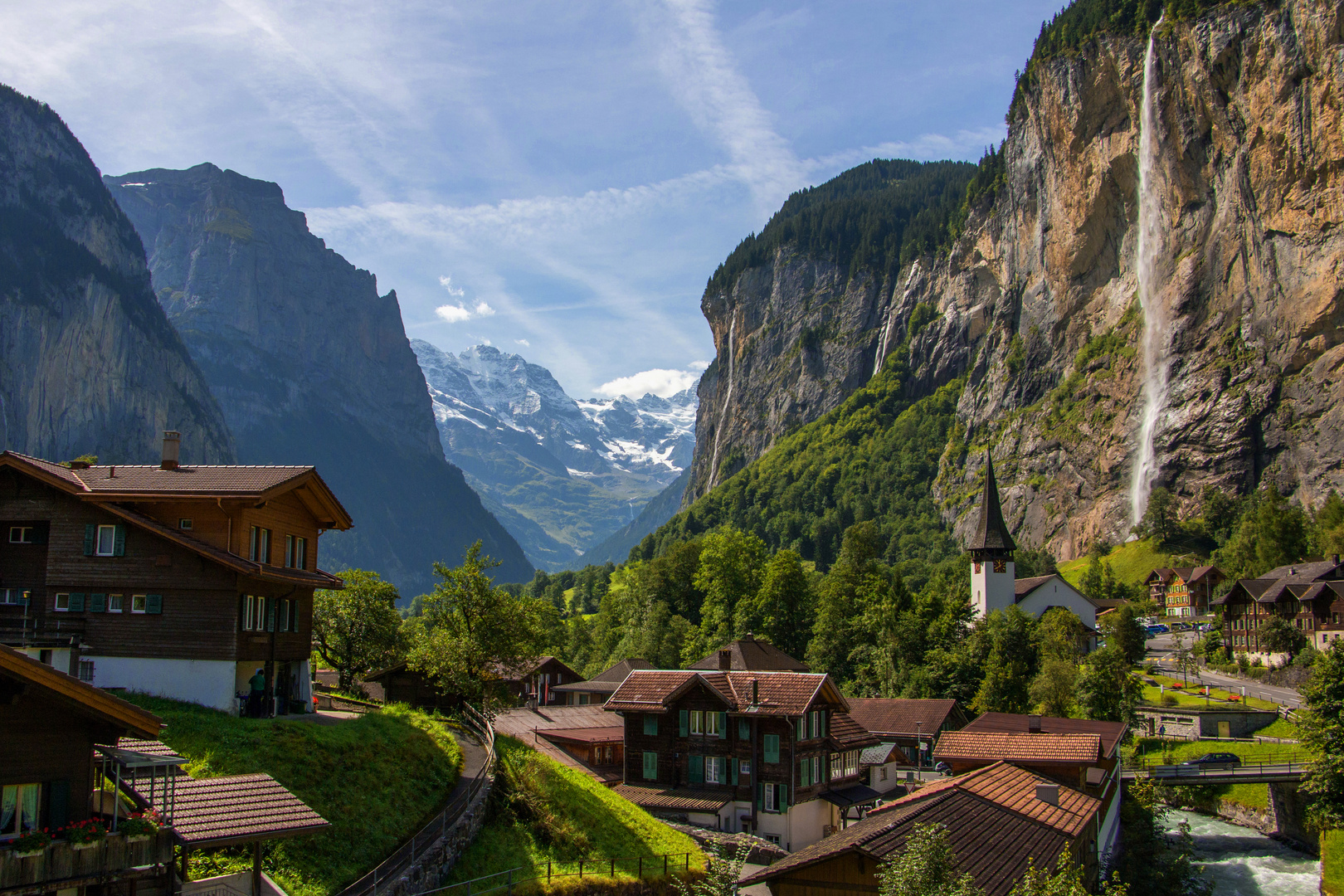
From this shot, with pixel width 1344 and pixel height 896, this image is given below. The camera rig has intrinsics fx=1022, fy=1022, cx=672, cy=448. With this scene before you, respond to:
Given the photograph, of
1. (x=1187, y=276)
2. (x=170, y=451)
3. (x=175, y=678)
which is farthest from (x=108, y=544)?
(x=1187, y=276)

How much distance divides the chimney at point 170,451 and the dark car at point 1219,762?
62.2 m

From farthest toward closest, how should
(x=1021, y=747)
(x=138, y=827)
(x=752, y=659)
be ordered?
(x=752, y=659), (x=1021, y=747), (x=138, y=827)

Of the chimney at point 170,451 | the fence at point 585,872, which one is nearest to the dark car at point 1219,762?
the fence at point 585,872

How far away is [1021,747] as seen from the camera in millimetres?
48469

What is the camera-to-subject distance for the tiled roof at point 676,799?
51.5 metres

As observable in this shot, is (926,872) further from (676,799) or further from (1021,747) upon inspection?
(676,799)

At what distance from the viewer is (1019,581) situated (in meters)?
113

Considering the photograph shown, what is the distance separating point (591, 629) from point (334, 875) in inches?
4540

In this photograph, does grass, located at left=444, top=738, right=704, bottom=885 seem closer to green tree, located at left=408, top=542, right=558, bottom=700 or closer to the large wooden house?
green tree, located at left=408, top=542, right=558, bottom=700

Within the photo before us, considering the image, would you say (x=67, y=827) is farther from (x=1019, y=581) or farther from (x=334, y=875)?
(x=1019, y=581)

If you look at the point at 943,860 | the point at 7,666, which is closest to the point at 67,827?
the point at 7,666

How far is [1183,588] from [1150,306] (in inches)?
1957

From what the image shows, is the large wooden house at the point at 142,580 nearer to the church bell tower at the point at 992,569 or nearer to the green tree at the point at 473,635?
the green tree at the point at 473,635

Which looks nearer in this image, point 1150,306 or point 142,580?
point 142,580
